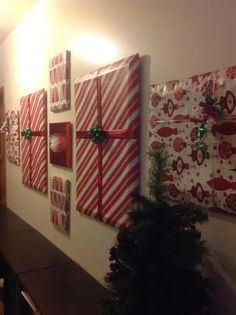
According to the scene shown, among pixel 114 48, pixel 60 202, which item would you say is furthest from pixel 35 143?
pixel 114 48

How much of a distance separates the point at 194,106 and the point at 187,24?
1.08ft

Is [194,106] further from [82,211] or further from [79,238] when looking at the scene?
[79,238]

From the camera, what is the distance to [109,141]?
1687mm

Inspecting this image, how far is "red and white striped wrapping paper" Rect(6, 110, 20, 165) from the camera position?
3.17 m

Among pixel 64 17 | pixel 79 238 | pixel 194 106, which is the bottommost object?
pixel 79 238

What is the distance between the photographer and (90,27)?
6.20 ft

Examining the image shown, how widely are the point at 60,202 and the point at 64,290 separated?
65cm

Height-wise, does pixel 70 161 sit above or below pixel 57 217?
above

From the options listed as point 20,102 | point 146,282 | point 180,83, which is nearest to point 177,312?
point 146,282

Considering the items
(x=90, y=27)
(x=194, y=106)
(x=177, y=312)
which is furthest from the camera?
(x=90, y=27)

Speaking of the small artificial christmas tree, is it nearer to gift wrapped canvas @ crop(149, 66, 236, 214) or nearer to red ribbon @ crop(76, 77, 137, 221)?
gift wrapped canvas @ crop(149, 66, 236, 214)

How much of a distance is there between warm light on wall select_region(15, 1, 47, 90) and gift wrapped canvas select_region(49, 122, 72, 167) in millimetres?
548

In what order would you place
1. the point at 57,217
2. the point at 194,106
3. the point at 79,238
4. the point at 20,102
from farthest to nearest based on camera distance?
the point at 20,102
the point at 57,217
the point at 79,238
the point at 194,106

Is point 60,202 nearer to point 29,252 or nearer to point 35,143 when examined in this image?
point 29,252
